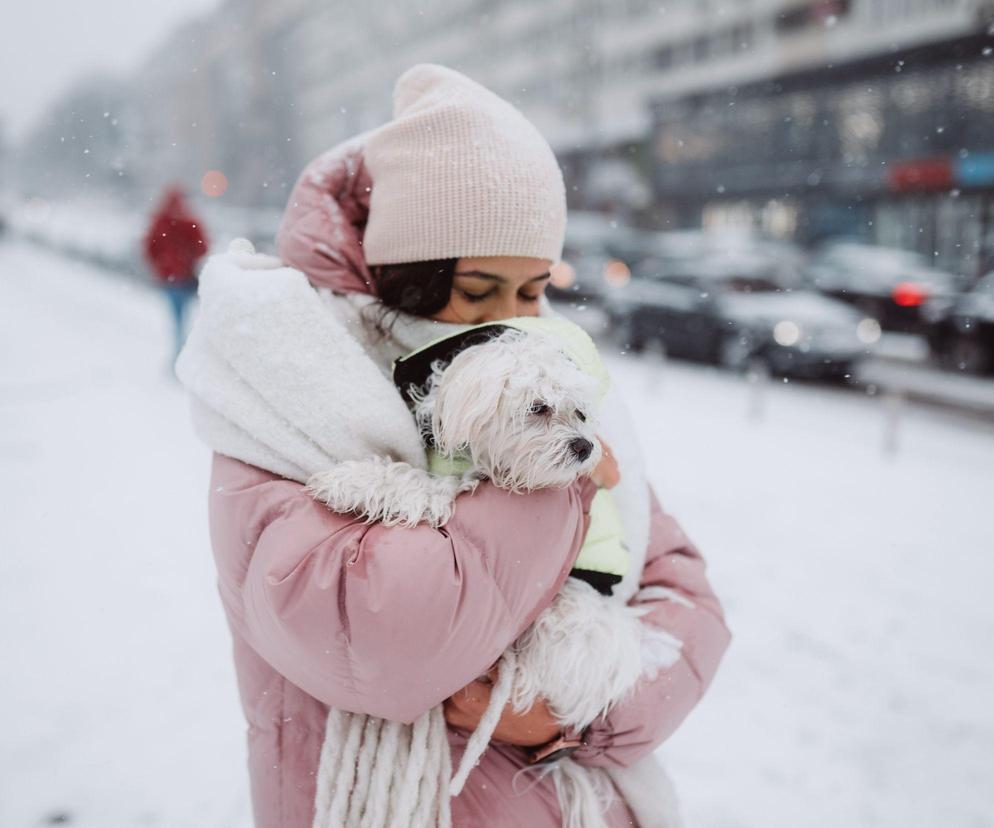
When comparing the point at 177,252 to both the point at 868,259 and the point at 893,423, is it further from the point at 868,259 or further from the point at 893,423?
the point at 868,259

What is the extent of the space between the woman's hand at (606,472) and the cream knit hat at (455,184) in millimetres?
475

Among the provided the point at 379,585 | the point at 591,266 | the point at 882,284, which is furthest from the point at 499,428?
the point at 591,266

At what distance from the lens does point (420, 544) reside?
3.77ft

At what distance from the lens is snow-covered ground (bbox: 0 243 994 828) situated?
9.50ft

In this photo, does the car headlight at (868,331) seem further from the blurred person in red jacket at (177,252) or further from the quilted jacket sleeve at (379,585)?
the quilted jacket sleeve at (379,585)

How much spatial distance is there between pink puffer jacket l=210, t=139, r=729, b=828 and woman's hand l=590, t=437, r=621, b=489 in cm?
9

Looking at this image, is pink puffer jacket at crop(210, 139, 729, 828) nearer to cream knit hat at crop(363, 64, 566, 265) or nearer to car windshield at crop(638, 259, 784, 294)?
cream knit hat at crop(363, 64, 566, 265)

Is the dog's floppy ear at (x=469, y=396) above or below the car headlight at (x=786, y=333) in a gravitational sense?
above

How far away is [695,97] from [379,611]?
126 feet

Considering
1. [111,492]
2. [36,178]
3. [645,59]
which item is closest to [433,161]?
[111,492]

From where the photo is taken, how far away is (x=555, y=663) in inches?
57.5

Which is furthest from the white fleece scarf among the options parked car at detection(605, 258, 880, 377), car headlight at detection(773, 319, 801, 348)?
car headlight at detection(773, 319, 801, 348)

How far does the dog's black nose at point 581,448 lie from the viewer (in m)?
1.40

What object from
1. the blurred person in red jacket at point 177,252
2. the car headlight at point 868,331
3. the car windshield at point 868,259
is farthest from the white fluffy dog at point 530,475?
the car windshield at point 868,259
